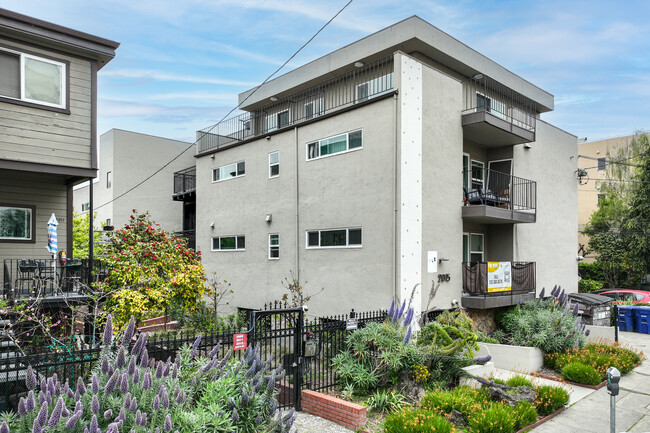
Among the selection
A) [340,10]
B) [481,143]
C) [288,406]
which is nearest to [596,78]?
[481,143]

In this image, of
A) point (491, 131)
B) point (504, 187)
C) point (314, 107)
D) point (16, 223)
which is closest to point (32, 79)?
point (16, 223)

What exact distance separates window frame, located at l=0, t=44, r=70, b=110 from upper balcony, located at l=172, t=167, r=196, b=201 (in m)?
10.7

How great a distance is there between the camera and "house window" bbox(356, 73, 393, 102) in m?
15.2

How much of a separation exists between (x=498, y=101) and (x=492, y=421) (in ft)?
46.9

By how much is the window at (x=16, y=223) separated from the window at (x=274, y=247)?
23.7ft

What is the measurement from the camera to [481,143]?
16.4 m

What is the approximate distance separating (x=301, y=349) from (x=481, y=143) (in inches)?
442

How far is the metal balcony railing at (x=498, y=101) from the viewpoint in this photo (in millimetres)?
16547

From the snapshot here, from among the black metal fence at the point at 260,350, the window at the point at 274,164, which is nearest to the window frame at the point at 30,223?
the black metal fence at the point at 260,350

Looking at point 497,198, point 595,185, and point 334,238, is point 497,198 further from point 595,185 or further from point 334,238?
point 595,185

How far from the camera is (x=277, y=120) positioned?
19.4 m

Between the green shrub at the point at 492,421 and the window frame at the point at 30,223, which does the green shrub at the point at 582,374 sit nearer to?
the green shrub at the point at 492,421

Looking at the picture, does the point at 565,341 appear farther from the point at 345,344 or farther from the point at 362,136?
the point at 362,136

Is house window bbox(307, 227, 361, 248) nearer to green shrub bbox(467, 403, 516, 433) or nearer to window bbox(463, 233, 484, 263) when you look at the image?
window bbox(463, 233, 484, 263)
